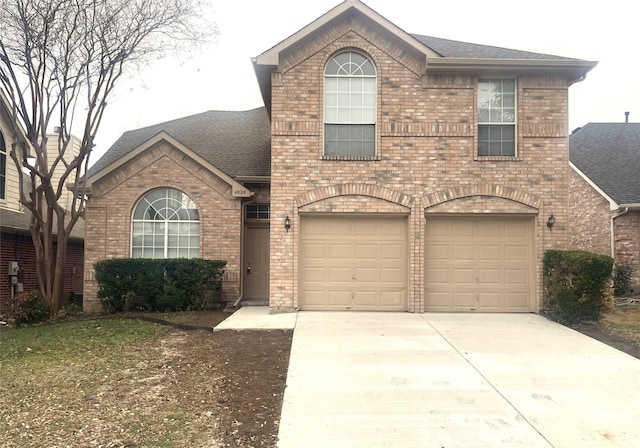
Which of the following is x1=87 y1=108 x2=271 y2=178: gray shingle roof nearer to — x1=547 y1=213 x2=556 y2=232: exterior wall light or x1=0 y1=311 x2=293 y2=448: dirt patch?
x1=0 y1=311 x2=293 y2=448: dirt patch

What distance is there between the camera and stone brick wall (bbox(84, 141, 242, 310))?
12.1m

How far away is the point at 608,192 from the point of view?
15.6 m

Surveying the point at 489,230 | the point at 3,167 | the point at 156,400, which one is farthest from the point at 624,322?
the point at 3,167

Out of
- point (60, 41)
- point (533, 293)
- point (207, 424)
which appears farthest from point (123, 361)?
point (533, 293)

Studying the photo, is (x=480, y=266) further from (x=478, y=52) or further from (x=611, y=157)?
(x=611, y=157)

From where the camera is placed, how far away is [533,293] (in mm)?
10570

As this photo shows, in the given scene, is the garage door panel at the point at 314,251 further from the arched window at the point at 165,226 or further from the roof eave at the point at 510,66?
the roof eave at the point at 510,66

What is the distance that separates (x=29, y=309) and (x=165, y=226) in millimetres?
3653

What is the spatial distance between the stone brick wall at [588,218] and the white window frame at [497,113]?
750cm

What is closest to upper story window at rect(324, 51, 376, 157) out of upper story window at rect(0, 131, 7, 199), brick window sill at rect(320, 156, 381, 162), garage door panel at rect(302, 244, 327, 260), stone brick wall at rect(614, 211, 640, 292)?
brick window sill at rect(320, 156, 381, 162)

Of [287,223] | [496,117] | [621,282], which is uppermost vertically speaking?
[496,117]

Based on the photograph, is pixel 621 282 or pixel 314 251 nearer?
pixel 314 251

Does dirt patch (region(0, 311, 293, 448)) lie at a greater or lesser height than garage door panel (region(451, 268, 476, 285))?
lesser

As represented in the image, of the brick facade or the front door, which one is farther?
the brick facade
